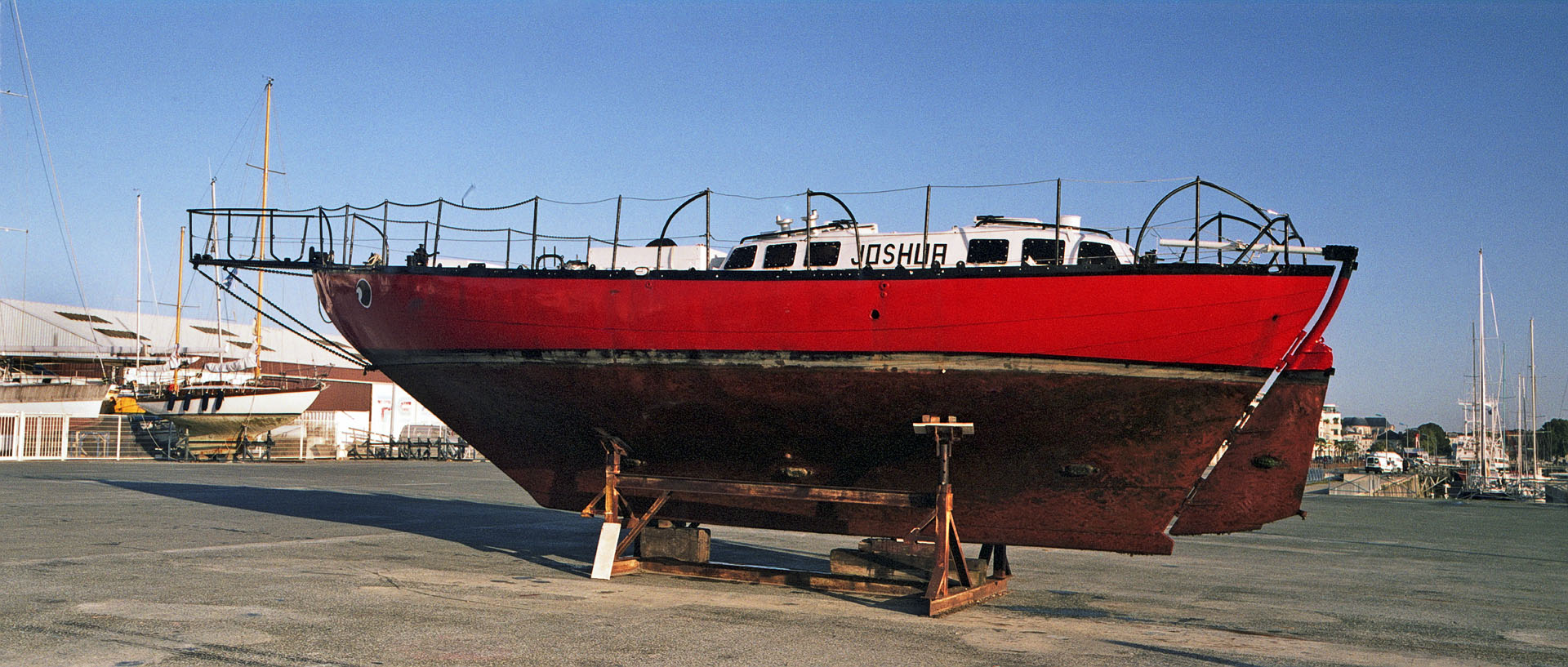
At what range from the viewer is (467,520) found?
16.5m

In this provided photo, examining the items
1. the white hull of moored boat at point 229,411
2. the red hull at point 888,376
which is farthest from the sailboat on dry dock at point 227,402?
the red hull at point 888,376

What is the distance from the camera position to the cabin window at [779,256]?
10.5 m

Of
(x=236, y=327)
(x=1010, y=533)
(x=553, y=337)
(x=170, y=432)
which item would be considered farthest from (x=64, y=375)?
(x=1010, y=533)

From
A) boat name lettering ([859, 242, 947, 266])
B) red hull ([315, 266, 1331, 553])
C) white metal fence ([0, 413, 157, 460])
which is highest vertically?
boat name lettering ([859, 242, 947, 266])

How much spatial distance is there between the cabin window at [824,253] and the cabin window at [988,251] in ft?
4.37

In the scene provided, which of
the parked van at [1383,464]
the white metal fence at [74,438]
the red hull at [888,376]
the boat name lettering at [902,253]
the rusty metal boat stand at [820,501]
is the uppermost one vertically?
the boat name lettering at [902,253]

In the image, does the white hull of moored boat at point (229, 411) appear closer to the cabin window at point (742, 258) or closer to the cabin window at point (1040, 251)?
the cabin window at point (742, 258)

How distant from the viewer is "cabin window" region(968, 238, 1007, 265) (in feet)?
32.3

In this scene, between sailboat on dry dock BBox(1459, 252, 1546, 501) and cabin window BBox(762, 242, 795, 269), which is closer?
cabin window BBox(762, 242, 795, 269)

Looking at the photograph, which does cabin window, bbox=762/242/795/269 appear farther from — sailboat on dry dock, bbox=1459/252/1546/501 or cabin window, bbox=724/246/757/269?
sailboat on dry dock, bbox=1459/252/1546/501

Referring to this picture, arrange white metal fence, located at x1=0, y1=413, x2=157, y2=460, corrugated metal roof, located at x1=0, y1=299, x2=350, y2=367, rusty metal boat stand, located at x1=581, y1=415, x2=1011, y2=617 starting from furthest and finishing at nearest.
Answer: corrugated metal roof, located at x1=0, y1=299, x2=350, y2=367 < white metal fence, located at x1=0, y1=413, x2=157, y2=460 < rusty metal boat stand, located at x1=581, y1=415, x2=1011, y2=617

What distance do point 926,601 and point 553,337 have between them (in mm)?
4379

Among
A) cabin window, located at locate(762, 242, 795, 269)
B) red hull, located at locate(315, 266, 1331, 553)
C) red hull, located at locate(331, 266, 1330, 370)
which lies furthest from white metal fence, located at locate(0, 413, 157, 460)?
cabin window, located at locate(762, 242, 795, 269)

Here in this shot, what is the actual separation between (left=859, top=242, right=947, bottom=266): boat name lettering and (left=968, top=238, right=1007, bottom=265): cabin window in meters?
0.27
